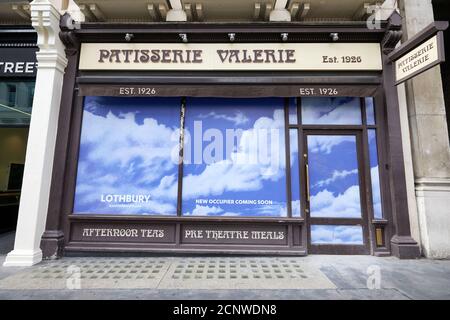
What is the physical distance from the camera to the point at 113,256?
5.62 metres

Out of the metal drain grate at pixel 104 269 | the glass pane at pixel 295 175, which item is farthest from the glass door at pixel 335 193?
the metal drain grate at pixel 104 269

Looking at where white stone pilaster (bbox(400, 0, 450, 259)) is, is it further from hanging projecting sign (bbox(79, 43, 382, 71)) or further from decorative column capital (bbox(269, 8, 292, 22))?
decorative column capital (bbox(269, 8, 292, 22))

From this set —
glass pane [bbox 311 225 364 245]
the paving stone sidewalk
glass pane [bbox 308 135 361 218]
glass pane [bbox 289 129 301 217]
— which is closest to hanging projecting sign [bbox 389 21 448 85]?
glass pane [bbox 308 135 361 218]

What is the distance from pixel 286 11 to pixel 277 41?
80 centimetres

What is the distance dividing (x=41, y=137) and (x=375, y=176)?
728cm

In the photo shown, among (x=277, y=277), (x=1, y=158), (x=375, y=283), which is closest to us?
(x=375, y=283)

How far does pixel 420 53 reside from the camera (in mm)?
5027

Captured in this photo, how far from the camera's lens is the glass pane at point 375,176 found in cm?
579

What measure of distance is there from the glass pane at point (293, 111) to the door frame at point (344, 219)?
1.05ft

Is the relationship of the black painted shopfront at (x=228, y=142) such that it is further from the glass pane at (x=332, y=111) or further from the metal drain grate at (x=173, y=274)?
the metal drain grate at (x=173, y=274)

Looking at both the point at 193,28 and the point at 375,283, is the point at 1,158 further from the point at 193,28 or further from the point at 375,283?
the point at 375,283

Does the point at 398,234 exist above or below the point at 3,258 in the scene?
above

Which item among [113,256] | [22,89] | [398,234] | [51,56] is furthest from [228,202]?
[22,89]

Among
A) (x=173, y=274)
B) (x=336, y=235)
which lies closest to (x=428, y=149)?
(x=336, y=235)
